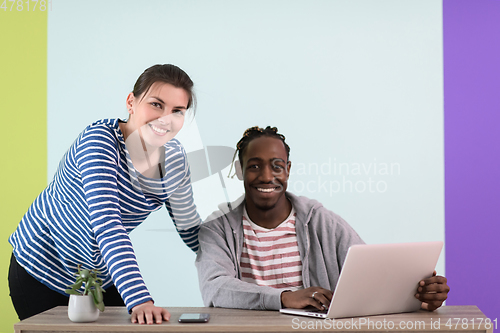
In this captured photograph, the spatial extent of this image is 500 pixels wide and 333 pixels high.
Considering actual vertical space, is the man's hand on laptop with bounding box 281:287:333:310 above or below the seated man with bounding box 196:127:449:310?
below

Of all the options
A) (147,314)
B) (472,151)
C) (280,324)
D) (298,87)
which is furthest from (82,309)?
(472,151)

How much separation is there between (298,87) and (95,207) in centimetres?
185

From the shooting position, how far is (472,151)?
2799 millimetres

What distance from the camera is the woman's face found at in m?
1.40

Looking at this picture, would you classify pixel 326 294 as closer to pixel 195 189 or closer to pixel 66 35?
pixel 195 189

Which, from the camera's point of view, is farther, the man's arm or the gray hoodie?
the gray hoodie

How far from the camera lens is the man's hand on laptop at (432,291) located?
1184 mm

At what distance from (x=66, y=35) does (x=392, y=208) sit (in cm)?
215

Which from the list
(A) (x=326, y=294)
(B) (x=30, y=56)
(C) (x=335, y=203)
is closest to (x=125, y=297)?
(A) (x=326, y=294)

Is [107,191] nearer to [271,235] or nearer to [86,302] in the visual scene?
[86,302]

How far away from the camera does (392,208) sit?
281 centimetres

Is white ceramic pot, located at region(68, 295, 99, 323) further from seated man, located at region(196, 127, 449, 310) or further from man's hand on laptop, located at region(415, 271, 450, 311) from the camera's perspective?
man's hand on laptop, located at region(415, 271, 450, 311)

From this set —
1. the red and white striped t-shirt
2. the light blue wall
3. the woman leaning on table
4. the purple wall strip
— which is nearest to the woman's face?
the woman leaning on table

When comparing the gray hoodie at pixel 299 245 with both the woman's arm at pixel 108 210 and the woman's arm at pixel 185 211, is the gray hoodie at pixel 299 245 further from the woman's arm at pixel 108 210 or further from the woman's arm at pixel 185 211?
the woman's arm at pixel 108 210
